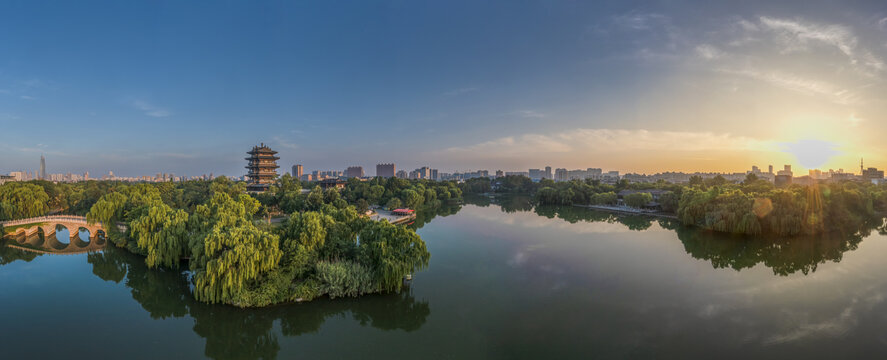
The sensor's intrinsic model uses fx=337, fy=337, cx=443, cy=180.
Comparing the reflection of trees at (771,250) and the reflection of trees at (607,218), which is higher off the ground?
the reflection of trees at (607,218)

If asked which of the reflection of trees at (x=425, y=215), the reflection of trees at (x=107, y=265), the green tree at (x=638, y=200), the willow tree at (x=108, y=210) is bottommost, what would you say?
the reflection of trees at (x=107, y=265)

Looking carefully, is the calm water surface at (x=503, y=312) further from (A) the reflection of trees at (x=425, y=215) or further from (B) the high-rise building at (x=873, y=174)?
(B) the high-rise building at (x=873, y=174)

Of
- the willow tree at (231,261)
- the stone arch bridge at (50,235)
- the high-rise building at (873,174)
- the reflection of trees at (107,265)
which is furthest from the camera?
the high-rise building at (873,174)

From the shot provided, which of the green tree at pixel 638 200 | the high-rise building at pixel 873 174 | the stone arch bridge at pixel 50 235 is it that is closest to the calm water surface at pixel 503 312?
the stone arch bridge at pixel 50 235

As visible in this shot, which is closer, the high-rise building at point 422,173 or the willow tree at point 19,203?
the willow tree at point 19,203

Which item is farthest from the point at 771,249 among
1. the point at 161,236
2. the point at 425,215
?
the point at 161,236
